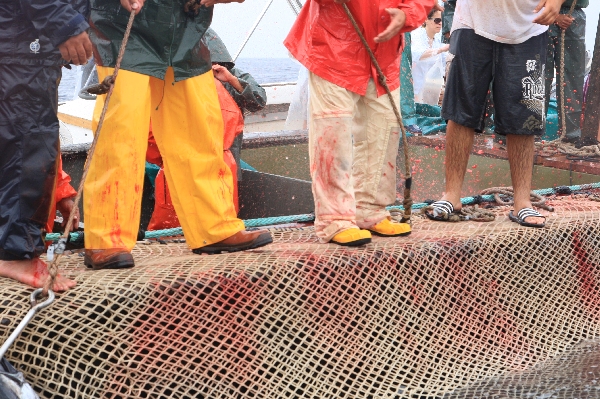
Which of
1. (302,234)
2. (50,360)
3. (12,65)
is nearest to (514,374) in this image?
(302,234)

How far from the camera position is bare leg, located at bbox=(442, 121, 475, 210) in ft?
16.9

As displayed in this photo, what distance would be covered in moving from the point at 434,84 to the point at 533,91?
24.1ft

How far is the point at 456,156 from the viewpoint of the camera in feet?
17.1

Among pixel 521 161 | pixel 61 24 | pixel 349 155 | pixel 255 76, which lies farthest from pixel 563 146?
pixel 255 76

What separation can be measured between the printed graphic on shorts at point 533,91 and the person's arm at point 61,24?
2954 mm

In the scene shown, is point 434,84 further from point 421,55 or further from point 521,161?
point 521,161

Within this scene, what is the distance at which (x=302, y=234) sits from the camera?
448cm

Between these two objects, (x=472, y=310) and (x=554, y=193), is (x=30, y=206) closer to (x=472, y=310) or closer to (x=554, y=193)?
(x=472, y=310)

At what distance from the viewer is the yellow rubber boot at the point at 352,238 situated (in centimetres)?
397

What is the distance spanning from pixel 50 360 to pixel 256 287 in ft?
3.20

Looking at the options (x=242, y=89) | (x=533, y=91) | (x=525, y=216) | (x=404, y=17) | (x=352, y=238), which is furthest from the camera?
(x=242, y=89)

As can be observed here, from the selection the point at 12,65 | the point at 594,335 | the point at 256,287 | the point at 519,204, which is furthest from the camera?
the point at 519,204

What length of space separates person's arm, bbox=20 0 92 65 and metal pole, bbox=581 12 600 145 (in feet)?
20.4

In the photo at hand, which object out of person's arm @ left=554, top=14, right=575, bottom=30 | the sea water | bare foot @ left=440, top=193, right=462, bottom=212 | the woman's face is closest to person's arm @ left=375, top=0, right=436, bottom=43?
bare foot @ left=440, top=193, right=462, bottom=212
